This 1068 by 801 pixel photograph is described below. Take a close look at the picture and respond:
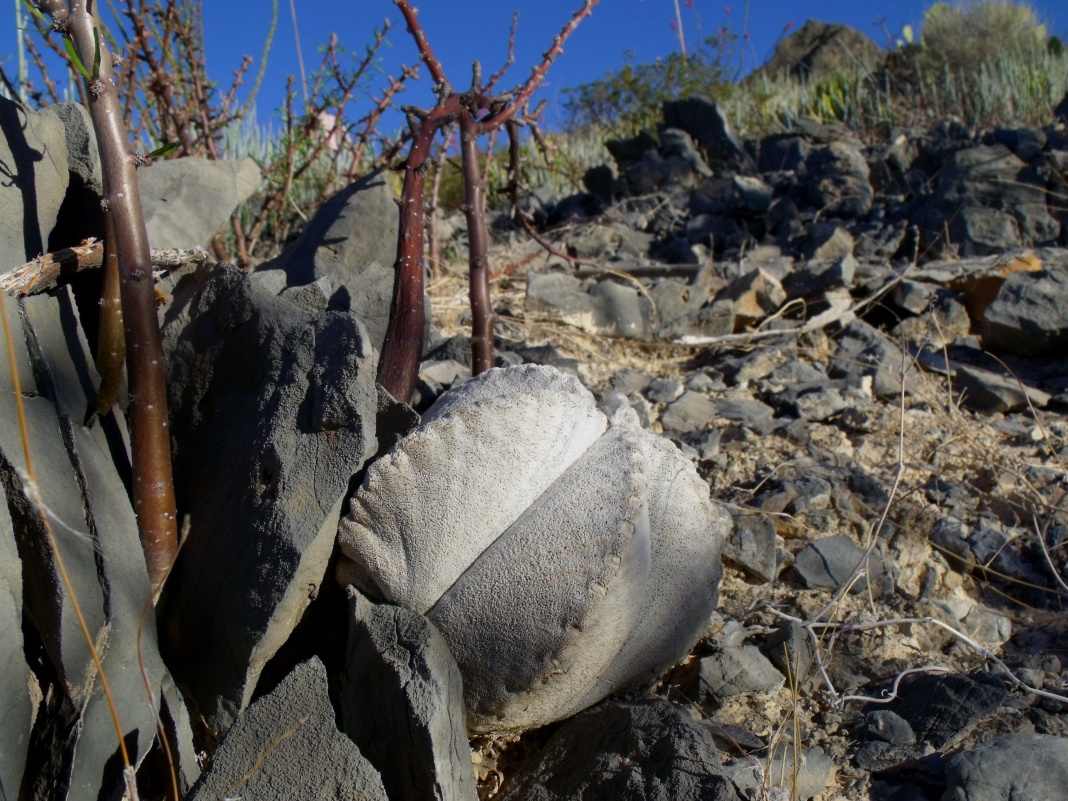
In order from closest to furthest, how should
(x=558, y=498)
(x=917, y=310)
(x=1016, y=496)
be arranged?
(x=558, y=498)
(x=1016, y=496)
(x=917, y=310)

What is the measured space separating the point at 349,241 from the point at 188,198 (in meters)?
0.45

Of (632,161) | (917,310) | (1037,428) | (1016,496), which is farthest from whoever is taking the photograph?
(632,161)

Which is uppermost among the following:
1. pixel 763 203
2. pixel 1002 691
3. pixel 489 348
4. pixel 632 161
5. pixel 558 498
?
pixel 632 161

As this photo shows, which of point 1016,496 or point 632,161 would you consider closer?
point 1016,496

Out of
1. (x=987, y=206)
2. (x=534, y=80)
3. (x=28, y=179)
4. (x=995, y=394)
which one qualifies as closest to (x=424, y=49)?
(x=534, y=80)

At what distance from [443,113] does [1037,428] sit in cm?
232

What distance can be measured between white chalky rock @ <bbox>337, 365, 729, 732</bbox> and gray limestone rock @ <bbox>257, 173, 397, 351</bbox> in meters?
0.82

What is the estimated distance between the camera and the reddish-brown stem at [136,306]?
159 centimetres

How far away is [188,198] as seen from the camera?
8.23 feet

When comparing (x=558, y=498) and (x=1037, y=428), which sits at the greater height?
(x=558, y=498)

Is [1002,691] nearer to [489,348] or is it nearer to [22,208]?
[489,348]

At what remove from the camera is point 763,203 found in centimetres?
616

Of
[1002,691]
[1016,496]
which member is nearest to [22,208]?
[1002,691]

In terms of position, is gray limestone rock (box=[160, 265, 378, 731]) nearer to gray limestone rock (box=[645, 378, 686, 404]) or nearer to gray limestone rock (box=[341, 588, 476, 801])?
gray limestone rock (box=[341, 588, 476, 801])
